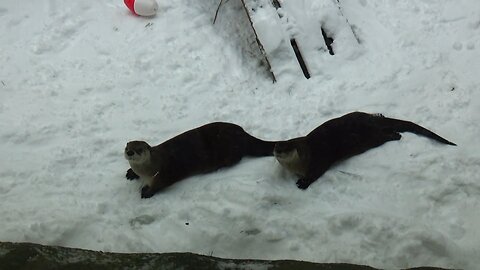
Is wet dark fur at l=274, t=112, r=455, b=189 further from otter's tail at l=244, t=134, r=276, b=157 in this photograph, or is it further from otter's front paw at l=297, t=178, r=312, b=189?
otter's tail at l=244, t=134, r=276, b=157

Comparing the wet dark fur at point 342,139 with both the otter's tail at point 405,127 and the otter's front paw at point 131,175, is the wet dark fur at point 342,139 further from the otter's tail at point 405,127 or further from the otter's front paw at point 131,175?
the otter's front paw at point 131,175

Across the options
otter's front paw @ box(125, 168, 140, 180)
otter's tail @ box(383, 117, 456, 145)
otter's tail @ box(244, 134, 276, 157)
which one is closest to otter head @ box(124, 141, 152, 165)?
otter's front paw @ box(125, 168, 140, 180)

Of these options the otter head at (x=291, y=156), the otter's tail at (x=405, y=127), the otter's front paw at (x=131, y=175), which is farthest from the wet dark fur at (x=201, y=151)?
the otter's tail at (x=405, y=127)

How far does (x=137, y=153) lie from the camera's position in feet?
10.1

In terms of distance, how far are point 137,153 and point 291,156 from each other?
2.63 feet

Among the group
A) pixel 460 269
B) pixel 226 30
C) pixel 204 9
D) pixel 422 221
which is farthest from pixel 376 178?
pixel 204 9

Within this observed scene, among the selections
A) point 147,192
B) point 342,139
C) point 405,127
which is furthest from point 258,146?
point 405,127

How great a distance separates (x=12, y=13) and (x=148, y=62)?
137 centimetres

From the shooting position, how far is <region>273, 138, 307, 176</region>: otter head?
311 centimetres

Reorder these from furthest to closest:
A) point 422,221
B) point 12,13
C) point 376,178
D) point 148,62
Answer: point 12,13
point 148,62
point 376,178
point 422,221

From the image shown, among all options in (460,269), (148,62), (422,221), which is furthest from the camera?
(148,62)

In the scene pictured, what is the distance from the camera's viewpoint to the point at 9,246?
2.30 m

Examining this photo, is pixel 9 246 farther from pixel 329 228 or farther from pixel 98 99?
pixel 98 99

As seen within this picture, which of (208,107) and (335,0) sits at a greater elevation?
(335,0)
